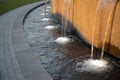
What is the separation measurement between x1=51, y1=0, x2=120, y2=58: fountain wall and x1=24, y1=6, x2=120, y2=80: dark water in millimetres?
481

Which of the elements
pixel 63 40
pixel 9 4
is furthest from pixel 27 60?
pixel 9 4

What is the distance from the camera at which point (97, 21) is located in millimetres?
9102

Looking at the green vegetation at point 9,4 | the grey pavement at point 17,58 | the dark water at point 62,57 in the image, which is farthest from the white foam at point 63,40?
the green vegetation at point 9,4

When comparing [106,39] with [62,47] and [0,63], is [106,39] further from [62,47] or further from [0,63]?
[0,63]

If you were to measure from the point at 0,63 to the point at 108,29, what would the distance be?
434 cm

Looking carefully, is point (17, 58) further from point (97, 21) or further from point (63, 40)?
point (97, 21)

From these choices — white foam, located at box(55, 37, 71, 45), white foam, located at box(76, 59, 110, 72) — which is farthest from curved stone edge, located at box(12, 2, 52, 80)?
white foam, located at box(55, 37, 71, 45)

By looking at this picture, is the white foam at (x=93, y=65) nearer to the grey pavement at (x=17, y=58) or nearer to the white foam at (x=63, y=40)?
the grey pavement at (x=17, y=58)

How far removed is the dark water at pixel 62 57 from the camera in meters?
7.39

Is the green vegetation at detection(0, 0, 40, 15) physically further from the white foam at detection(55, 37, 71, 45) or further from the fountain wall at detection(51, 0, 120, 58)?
the fountain wall at detection(51, 0, 120, 58)

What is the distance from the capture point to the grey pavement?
22.7ft

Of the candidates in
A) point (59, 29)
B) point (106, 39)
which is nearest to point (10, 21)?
point (59, 29)

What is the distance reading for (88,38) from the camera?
991cm

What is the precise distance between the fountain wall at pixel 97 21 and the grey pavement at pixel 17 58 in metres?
2.74
